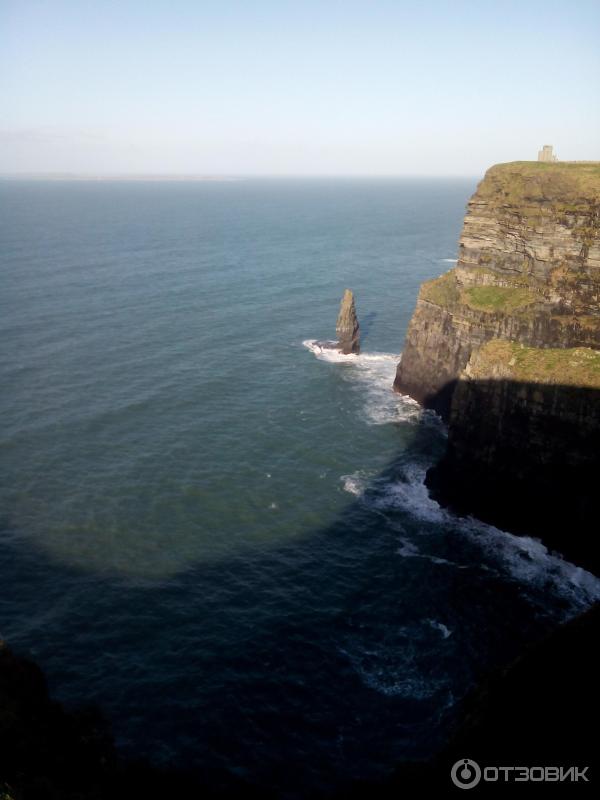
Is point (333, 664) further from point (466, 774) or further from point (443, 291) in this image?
point (443, 291)

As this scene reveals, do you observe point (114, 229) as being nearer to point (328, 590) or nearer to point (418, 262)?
point (418, 262)

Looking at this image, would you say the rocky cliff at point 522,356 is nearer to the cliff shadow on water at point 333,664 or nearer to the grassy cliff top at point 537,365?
the grassy cliff top at point 537,365

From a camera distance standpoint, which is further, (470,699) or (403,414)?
(403,414)

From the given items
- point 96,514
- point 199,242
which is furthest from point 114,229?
point 96,514

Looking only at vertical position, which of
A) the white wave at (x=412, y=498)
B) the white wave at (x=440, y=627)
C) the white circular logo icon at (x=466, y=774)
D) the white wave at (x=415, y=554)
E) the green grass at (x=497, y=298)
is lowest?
the white wave at (x=440, y=627)

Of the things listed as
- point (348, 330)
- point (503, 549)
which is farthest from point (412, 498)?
point (348, 330)

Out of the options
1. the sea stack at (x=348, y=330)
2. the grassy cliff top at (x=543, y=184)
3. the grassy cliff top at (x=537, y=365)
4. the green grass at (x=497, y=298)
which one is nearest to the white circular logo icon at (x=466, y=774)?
the grassy cliff top at (x=537, y=365)
